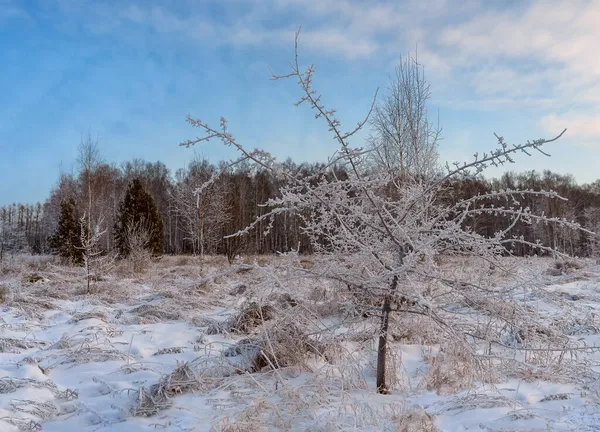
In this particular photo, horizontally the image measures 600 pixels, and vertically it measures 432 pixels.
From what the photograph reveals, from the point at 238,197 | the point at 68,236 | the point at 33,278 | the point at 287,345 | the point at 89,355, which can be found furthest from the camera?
the point at 238,197

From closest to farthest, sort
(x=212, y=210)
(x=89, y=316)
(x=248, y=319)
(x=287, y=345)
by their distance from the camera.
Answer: (x=287, y=345)
(x=248, y=319)
(x=89, y=316)
(x=212, y=210)

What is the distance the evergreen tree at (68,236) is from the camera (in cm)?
1831

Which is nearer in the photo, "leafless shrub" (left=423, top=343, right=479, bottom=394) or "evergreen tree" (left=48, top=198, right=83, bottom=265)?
"leafless shrub" (left=423, top=343, right=479, bottom=394)

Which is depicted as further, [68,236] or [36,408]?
[68,236]

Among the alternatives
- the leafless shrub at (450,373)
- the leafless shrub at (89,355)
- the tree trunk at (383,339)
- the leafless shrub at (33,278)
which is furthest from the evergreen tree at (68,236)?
the leafless shrub at (450,373)

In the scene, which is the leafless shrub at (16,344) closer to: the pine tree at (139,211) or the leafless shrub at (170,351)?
the leafless shrub at (170,351)

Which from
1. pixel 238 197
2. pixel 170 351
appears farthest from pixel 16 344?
pixel 238 197

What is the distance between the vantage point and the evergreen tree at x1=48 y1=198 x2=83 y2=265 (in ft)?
60.1

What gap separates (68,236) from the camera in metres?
19.7

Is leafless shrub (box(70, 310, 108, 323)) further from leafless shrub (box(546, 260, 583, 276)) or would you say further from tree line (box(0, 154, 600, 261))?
leafless shrub (box(546, 260, 583, 276))

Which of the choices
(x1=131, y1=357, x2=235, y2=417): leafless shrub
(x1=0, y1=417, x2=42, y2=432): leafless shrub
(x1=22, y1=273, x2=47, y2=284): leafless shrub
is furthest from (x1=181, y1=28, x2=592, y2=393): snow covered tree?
(x1=22, y1=273, x2=47, y2=284): leafless shrub

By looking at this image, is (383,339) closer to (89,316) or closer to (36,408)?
(36,408)

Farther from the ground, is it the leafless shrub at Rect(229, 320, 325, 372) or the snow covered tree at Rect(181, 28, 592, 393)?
the snow covered tree at Rect(181, 28, 592, 393)

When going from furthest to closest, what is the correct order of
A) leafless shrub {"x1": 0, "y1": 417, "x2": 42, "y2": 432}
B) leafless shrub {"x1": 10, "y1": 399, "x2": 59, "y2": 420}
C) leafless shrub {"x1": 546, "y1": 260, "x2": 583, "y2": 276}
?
1. leafless shrub {"x1": 546, "y1": 260, "x2": 583, "y2": 276}
2. leafless shrub {"x1": 10, "y1": 399, "x2": 59, "y2": 420}
3. leafless shrub {"x1": 0, "y1": 417, "x2": 42, "y2": 432}
